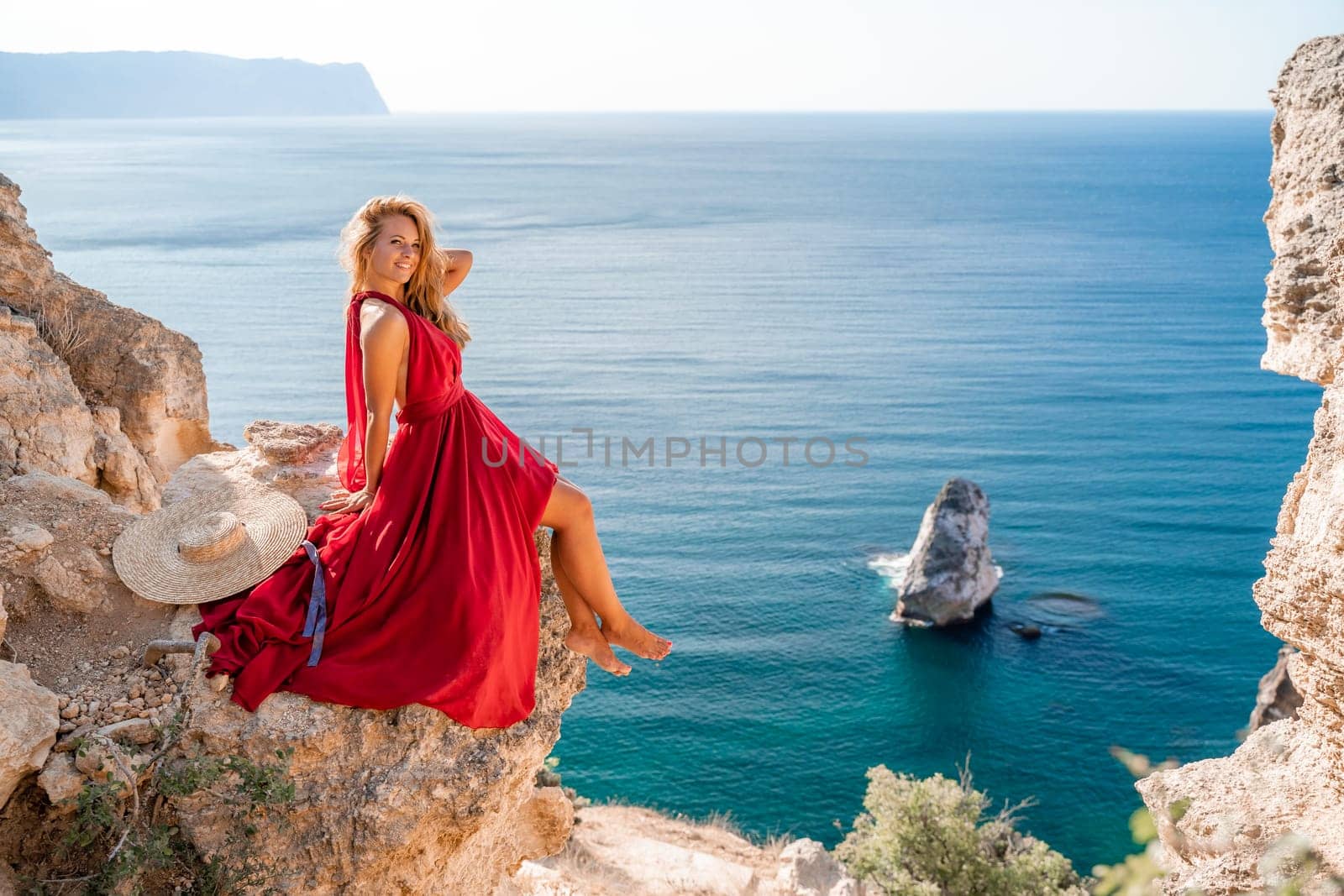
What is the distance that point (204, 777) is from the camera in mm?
4852

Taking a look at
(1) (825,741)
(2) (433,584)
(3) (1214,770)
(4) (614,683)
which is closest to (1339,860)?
(3) (1214,770)

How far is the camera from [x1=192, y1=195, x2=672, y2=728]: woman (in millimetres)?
5332

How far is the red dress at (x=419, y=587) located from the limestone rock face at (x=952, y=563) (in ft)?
114

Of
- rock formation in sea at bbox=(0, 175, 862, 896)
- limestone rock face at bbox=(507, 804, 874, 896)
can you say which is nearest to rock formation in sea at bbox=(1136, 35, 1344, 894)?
rock formation in sea at bbox=(0, 175, 862, 896)

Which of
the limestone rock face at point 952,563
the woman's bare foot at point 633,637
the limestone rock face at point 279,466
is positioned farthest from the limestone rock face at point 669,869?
the limestone rock face at point 952,563

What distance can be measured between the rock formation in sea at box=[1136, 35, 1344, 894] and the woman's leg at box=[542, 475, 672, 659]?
324 centimetres

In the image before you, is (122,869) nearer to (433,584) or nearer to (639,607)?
(433,584)

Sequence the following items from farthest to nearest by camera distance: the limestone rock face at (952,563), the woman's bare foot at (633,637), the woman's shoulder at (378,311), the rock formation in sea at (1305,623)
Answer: the limestone rock face at (952,563) < the woman's bare foot at (633,637) < the rock formation in sea at (1305,623) < the woman's shoulder at (378,311)

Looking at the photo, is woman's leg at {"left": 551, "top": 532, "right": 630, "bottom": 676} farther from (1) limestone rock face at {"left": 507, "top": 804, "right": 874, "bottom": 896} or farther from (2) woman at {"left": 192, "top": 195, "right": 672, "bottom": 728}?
(1) limestone rock face at {"left": 507, "top": 804, "right": 874, "bottom": 896}

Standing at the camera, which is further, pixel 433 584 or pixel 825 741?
pixel 825 741

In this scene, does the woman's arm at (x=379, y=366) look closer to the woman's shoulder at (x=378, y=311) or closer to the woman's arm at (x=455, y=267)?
the woman's shoulder at (x=378, y=311)

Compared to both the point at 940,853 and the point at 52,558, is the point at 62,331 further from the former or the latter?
the point at 940,853

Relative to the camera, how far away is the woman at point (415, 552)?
210 inches

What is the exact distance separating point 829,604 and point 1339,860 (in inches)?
1443
